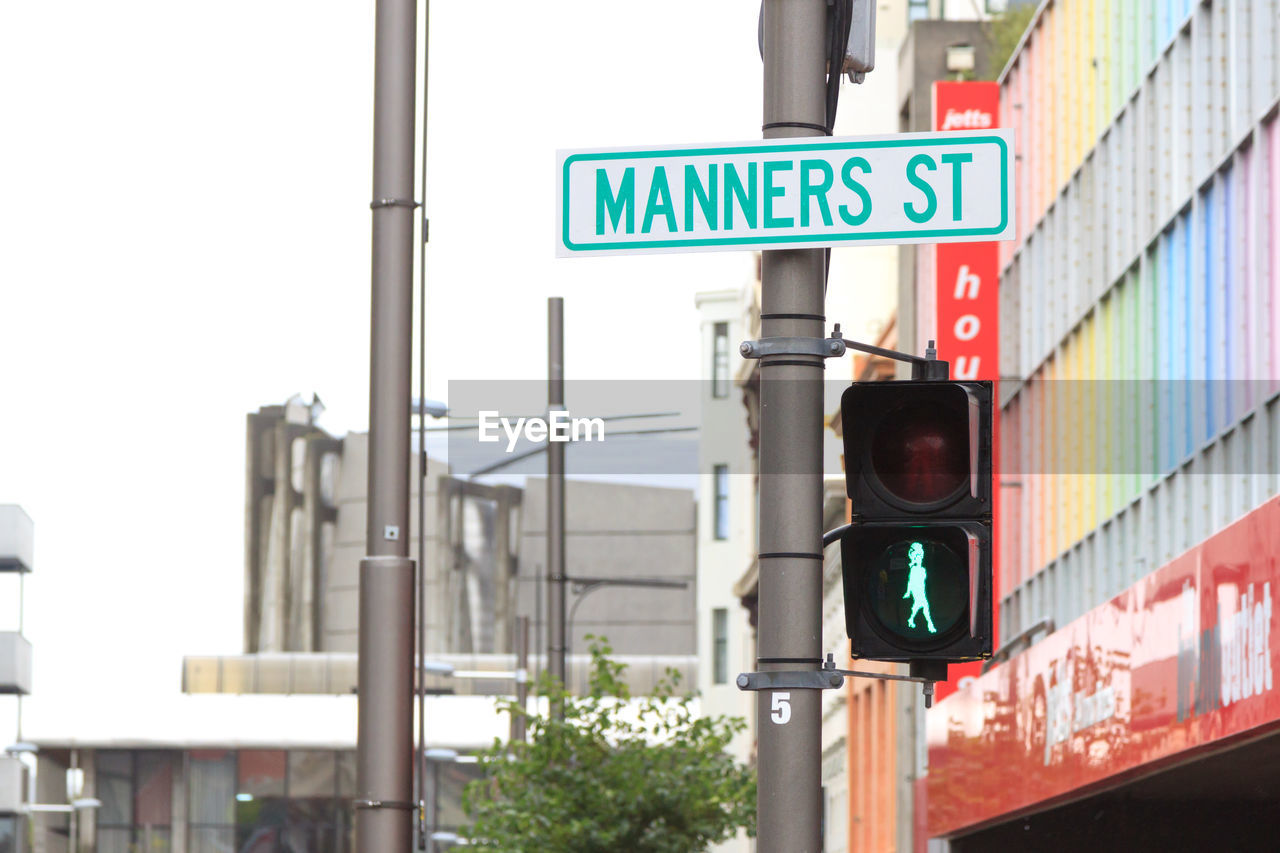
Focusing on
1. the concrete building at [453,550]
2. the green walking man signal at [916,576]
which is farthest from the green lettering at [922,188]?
the concrete building at [453,550]

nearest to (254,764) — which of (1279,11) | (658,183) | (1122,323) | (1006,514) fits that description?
(1006,514)

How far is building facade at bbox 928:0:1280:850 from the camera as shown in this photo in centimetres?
Answer: 1492

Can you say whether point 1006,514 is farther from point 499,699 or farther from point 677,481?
point 677,481

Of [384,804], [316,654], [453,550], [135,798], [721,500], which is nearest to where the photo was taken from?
[384,804]

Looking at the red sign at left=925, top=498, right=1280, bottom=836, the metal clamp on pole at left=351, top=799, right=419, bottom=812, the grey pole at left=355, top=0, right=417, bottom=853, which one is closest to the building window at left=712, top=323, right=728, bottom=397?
the red sign at left=925, top=498, right=1280, bottom=836

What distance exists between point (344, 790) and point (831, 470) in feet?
122

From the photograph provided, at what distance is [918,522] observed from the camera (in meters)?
6.14

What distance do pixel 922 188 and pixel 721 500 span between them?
229ft

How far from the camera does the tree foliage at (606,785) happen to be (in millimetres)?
24719

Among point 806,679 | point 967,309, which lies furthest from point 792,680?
point 967,309

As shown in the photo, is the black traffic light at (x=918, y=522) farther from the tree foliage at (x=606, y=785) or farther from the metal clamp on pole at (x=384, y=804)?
the tree foliage at (x=606, y=785)

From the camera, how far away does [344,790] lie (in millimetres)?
74062

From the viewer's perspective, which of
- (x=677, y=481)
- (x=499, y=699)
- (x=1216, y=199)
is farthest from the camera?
(x=677, y=481)

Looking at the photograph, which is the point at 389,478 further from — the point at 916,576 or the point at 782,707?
the point at 916,576
